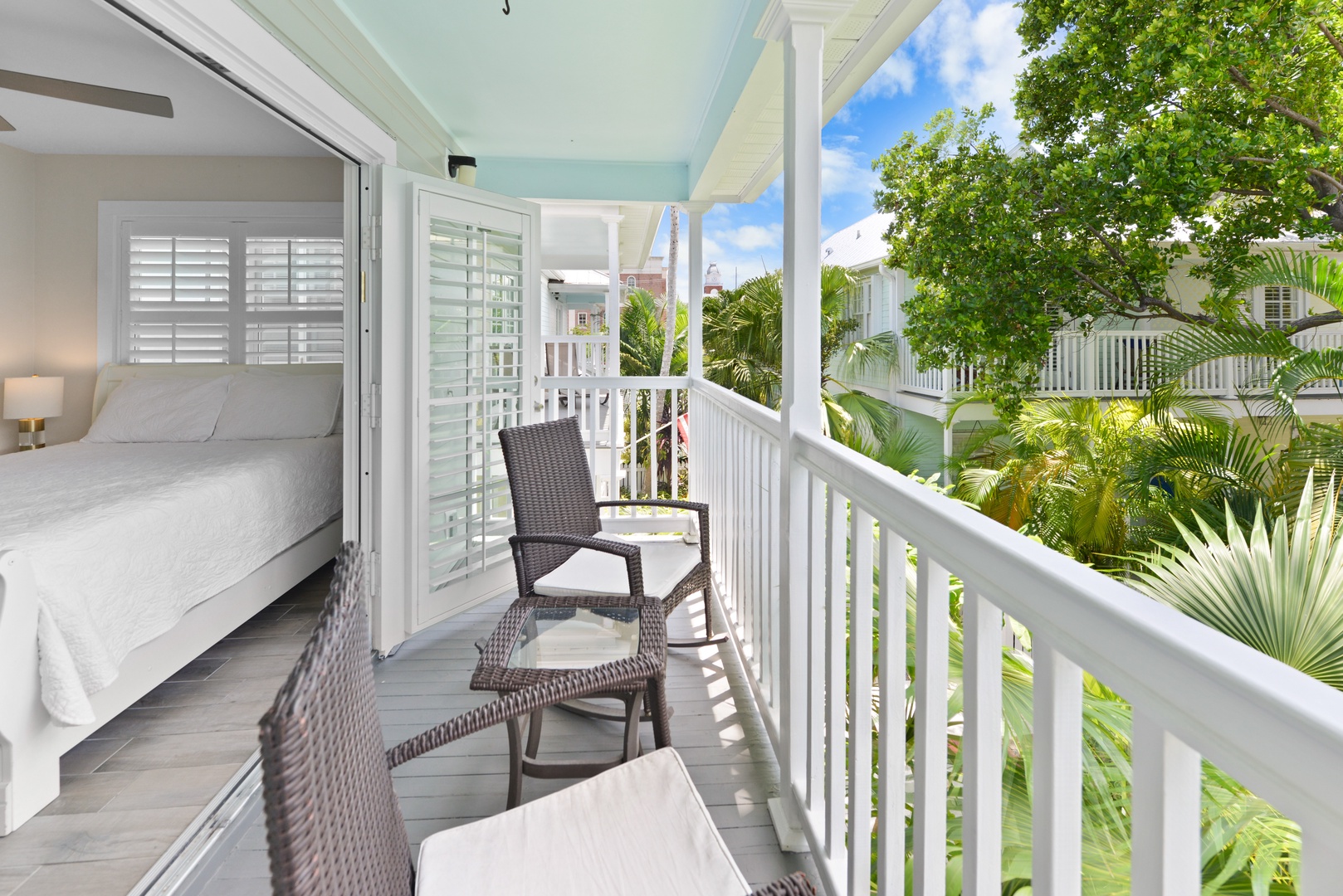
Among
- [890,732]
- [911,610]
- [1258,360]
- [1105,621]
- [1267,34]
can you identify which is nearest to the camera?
[1105,621]

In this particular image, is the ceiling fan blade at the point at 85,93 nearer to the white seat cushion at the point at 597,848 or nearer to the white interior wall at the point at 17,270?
the white interior wall at the point at 17,270

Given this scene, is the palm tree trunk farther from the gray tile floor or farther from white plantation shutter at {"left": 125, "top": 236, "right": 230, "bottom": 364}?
the gray tile floor

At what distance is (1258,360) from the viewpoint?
29.8 feet

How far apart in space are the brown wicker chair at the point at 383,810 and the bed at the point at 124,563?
4.56 feet

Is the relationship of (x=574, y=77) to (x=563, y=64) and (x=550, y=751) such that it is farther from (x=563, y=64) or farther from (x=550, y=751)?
(x=550, y=751)

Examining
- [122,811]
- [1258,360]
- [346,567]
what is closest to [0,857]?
[122,811]

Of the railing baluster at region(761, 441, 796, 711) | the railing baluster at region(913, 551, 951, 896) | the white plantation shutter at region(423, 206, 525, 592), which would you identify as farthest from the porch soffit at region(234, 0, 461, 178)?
the railing baluster at region(913, 551, 951, 896)

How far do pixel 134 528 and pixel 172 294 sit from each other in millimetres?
2913

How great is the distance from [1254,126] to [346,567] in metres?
6.73

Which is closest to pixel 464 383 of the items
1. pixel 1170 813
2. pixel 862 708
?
pixel 862 708

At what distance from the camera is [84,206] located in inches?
184

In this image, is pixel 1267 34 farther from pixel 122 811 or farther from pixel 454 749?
pixel 122 811

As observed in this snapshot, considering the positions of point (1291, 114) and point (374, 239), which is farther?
point (1291, 114)

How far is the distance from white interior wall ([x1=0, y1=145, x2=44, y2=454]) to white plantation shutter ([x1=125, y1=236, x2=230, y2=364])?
1.76 feet
